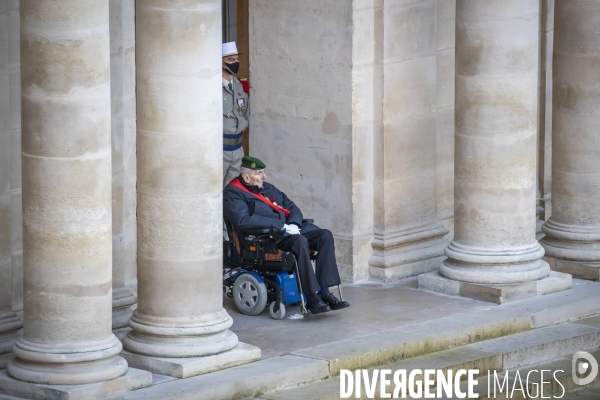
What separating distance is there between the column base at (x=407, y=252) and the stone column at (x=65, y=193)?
4798 mm

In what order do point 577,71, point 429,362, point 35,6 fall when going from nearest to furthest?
point 35,6, point 429,362, point 577,71

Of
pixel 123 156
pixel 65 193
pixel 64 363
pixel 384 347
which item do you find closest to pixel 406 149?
pixel 384 347

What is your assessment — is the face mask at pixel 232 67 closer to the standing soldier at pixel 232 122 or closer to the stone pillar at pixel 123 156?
the standing soldier at pixel 232 122

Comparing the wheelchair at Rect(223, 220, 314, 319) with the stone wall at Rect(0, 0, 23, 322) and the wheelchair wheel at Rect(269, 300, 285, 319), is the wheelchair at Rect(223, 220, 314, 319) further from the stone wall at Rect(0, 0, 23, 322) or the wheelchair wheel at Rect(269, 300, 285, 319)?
the stone wall at Rect(0, 0, 23, 322)

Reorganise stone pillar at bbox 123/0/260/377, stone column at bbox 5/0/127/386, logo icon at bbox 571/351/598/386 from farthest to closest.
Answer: logo icon at bbox 571/351/598/386
stone pillar at bbox 123/0/260/377
stone column at bbox 5/0/127/386

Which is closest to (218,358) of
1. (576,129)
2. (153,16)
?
(153,16)

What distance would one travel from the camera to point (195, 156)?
12.4 meters

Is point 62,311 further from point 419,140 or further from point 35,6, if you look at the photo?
point 419,140

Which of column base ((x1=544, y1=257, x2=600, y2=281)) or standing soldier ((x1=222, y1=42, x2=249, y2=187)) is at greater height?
standing soldier ((x1=222, y1=42, x2=249, y2=187))

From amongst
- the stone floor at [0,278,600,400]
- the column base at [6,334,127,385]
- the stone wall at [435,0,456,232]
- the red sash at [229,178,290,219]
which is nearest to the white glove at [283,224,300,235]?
the red sash at [229,178,290,219]

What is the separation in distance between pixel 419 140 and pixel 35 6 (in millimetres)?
5958

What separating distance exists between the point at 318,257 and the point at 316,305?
0.48 meters

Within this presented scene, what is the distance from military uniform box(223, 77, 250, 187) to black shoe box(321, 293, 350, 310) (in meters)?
2.08

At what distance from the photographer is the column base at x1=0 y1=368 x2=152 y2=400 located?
1151cm
